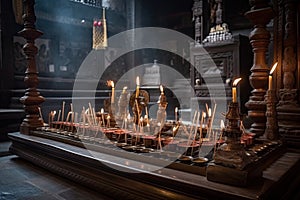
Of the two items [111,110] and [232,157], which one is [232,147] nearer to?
[232,157]

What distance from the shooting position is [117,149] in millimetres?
1824

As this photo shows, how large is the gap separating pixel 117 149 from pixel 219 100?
3.65m

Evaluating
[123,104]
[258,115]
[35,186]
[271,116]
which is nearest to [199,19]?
[123,104]

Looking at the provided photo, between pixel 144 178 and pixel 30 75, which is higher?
pixel 30 75

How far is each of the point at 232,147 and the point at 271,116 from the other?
82 cm

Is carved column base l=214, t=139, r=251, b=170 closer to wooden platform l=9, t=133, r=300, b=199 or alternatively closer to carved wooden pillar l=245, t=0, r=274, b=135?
wooden platform l=9, t=133, r=300, b=199

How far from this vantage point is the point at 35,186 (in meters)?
2.02

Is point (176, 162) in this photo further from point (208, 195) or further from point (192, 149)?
point (208, 195)

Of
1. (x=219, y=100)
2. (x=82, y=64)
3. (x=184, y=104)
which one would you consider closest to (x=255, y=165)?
(x=219, y=100)

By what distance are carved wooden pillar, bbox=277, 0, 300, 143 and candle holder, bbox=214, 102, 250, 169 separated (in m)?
2.31

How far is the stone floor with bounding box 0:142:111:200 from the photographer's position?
5.94 ft

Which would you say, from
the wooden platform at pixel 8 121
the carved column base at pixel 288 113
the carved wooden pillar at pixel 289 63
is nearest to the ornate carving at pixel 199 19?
the carved wooden pillar at pixel 289 63

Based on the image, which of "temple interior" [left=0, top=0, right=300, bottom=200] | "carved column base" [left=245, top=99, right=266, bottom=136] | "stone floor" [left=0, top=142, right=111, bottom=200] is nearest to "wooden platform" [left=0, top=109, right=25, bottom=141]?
"temple interior" [left=0, top=0, right=300, bottom=200]

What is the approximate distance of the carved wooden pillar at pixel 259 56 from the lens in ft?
6.62
